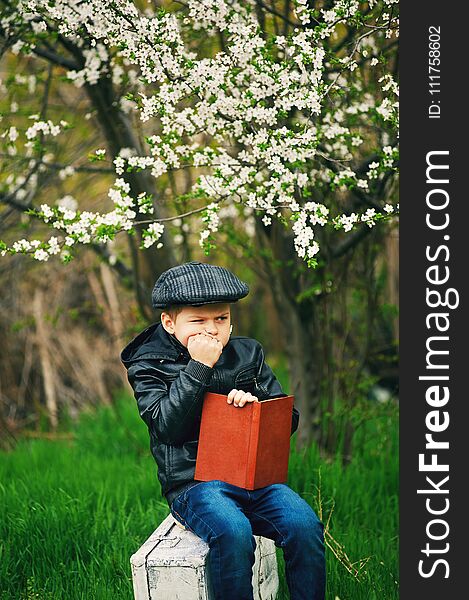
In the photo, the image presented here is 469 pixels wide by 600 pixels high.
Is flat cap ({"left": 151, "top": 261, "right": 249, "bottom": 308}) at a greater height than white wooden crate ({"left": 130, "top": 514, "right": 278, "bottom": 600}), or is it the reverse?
flat cap ({"left": 151, "top": 261, "right": 249, "bottom": 308})

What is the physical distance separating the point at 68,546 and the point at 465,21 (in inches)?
106

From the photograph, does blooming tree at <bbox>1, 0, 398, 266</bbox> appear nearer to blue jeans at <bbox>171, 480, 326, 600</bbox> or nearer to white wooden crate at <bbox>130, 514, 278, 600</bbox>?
blue jeans at <bbox>171, 480, 326, 600</bbox>

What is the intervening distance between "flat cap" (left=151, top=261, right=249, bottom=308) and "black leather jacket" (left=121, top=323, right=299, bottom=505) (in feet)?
0.63

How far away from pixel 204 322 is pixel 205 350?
135 millimetres

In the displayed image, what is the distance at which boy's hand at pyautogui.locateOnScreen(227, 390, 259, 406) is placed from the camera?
9.11ft

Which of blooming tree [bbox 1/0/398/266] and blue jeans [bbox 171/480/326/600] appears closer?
blue jeans [bbox 171/480/326/600]

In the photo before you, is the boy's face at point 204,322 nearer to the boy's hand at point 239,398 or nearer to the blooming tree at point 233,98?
the boy's hand at point 239,398

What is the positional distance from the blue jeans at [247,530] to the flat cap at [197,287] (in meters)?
0.65

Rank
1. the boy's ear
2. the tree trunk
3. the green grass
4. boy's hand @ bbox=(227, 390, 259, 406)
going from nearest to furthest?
boy's hand @ bbox=(227, 390, 259, 406) < the boy's ear < the green grass < the tree trunk

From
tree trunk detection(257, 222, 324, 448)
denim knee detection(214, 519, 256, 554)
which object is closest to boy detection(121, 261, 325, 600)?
denim knee detection(214, 519, 256, 554)

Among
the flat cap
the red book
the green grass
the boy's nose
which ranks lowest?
the green grass

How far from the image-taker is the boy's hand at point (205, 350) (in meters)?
2.82

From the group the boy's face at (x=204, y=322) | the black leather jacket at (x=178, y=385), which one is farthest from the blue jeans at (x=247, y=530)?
the boy's face at (x=204, y=322)

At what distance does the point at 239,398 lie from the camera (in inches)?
109
